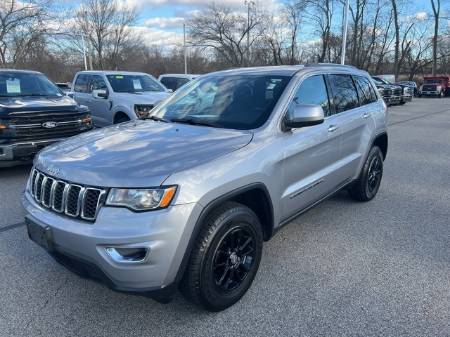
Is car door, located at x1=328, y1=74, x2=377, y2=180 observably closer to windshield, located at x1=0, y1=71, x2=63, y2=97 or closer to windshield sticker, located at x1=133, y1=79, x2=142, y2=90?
windshield, located at x1=0, y1=71, x2=63, y2=97

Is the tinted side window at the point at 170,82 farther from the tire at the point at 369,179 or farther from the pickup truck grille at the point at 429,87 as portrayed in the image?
the pickup truck grille at the point at 429,87

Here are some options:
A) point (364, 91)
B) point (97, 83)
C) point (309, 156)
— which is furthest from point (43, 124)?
point (364, 91)

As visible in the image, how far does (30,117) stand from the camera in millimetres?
6273

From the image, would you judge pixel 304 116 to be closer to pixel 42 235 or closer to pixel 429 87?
pixel 42 235

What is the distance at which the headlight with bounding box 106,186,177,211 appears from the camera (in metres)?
2.36

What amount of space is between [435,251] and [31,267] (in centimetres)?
382

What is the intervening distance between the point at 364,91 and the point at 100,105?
21.5ft

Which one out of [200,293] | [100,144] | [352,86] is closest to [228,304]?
[200,293]

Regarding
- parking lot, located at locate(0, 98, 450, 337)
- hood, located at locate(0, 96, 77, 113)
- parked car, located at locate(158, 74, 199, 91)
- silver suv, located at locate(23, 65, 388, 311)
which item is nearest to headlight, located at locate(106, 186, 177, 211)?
silver suv, located at locate(23, 65, 388, 311)

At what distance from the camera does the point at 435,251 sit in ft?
12.4

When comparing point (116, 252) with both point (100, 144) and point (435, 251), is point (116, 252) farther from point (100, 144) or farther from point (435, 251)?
point (435, 251)

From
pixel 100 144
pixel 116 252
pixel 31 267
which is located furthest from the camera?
pixel 31 267

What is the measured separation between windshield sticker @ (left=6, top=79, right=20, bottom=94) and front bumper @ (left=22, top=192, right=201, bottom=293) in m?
5.80

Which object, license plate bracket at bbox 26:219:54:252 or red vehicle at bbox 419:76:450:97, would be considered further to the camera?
red vehicle at bbox 419:76:450:97
